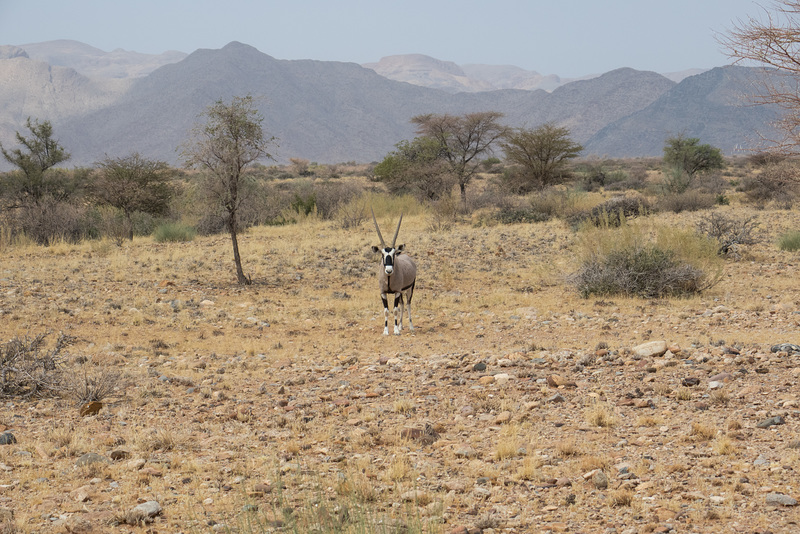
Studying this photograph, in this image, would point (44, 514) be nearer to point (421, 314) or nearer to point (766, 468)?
point (766, 468)

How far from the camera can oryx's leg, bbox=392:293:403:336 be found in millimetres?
11109

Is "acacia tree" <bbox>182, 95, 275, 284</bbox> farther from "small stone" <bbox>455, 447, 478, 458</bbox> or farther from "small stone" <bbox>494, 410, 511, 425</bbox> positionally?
"small stone" <bbox>455, 447, 478, 458</bbox>

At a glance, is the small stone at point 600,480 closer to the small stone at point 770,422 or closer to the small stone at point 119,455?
the small stone at point 770,422

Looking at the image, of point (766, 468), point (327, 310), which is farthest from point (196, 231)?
point (766, 468)

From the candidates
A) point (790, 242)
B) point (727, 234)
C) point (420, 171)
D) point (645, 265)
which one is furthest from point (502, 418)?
point (420, 171)

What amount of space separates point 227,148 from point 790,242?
14.6m

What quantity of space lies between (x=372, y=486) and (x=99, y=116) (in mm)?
177187

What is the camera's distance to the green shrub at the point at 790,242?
1667cm

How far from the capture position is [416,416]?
652 cm

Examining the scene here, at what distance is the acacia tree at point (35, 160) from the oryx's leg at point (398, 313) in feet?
74.3

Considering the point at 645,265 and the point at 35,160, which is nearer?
the point at 645,265

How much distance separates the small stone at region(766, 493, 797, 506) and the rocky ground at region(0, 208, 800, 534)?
22mm

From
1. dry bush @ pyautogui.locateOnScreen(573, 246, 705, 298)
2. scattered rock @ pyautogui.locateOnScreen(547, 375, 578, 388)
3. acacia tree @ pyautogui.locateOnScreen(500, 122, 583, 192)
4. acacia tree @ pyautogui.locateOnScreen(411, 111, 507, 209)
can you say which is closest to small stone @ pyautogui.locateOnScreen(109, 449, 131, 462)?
scattered rock @ pyautogui.locateOnScreen(547, 375, 578, 388)

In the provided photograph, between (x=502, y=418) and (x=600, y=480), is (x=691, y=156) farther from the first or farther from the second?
(x=600, y=480)
